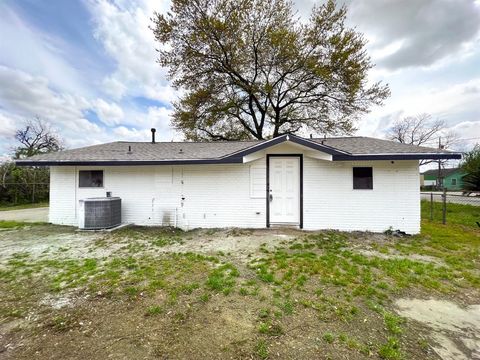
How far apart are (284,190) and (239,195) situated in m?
1.48

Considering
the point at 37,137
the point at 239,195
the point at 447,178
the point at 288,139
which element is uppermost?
the point at 37,137

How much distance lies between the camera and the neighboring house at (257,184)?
7.09 meters

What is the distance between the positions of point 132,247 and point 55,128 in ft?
93.9

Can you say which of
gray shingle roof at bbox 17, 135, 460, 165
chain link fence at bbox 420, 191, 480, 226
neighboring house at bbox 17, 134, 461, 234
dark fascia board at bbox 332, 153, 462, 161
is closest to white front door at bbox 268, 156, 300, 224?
neighboring house at bbox 17, 134, 461, 234

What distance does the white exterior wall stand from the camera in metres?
7.12

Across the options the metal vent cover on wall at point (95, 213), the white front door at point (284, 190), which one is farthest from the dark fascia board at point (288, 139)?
the metal vent cover on wall at point (95, 213)

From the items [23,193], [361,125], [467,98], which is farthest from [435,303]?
[23,193]

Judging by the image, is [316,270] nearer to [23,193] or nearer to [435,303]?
[435,303]

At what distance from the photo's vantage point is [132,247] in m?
5.70

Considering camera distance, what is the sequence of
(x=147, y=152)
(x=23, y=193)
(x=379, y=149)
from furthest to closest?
(x=23, y=193)
(x=147, y=152)
(x=379, y=149)

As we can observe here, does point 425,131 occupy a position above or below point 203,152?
above

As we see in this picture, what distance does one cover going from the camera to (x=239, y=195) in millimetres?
7727

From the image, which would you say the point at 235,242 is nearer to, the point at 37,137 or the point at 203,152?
the point at 203,152

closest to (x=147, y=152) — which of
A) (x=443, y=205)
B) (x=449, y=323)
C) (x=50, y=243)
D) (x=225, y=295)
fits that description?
(x=50, y=243)
